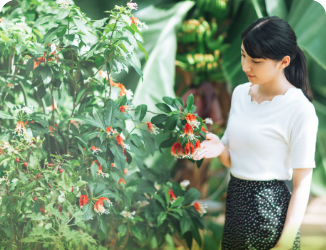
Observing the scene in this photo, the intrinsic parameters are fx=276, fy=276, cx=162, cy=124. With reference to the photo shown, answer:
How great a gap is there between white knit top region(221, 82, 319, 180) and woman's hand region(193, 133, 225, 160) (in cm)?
4

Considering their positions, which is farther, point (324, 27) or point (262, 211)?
point (324, 27)

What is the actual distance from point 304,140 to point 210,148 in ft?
0.86

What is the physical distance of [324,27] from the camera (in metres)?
1.18

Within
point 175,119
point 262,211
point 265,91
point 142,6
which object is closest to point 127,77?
point 142,6

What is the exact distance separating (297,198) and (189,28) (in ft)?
3.81

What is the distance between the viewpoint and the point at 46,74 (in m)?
0.80

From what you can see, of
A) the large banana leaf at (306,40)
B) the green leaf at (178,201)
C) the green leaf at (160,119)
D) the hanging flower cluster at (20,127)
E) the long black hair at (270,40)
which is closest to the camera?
the long black hair at (270,40)

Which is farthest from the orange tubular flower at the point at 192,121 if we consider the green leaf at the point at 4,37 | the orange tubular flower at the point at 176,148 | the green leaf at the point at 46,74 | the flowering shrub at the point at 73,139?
the green leaf at the point at 4,37

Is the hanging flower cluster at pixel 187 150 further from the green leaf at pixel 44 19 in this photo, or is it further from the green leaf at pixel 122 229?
the green leaf at pixel 44 19

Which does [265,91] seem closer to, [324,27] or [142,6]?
[324,27]

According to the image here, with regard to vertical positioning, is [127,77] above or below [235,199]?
above

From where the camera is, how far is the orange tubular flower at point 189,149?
0.82 m

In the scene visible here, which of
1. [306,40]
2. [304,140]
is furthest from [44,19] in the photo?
[306,40]

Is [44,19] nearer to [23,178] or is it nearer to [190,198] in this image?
[23,178]
